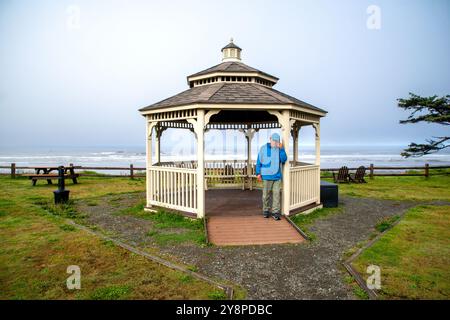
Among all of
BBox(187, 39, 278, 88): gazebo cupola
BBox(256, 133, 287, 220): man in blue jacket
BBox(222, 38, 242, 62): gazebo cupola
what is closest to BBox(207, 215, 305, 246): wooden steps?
BBox(256, 133, 287, 220): man in blue jacket

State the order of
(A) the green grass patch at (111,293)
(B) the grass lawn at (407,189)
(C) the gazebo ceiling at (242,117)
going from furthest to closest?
(B) the grass lawn at (407,189), (C) the gazebo ceiling at (242,117), (A) the green grass patch at (111,293)

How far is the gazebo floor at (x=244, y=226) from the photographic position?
20.2ft

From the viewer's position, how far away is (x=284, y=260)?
200 inches

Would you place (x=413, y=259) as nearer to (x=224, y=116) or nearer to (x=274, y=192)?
(x=274, y=192)

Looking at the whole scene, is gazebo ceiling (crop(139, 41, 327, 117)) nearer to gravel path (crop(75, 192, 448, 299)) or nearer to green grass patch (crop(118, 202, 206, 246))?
green grass patch (crop(118, 202, 206, 246))

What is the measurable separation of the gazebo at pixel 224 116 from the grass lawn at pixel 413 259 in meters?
2.68

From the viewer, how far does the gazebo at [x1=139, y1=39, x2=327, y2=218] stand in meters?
7.38

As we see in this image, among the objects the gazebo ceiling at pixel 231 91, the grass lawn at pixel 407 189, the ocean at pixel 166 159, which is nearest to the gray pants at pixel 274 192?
the gazebo ceiling at pixel 231 91

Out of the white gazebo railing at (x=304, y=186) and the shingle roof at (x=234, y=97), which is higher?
the shingle roof at (x=234, y=97)

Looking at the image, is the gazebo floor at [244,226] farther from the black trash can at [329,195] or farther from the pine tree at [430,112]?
the pine tree at [430,112]

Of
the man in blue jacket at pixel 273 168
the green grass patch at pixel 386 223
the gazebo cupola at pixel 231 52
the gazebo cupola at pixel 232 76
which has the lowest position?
the green grass patch at pixel 386 223

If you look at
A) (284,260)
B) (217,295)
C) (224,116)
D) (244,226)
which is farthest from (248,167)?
(217,295)

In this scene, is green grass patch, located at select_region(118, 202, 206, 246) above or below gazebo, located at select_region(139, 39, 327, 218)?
below

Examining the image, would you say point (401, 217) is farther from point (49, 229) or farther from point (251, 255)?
point (49, 229)
